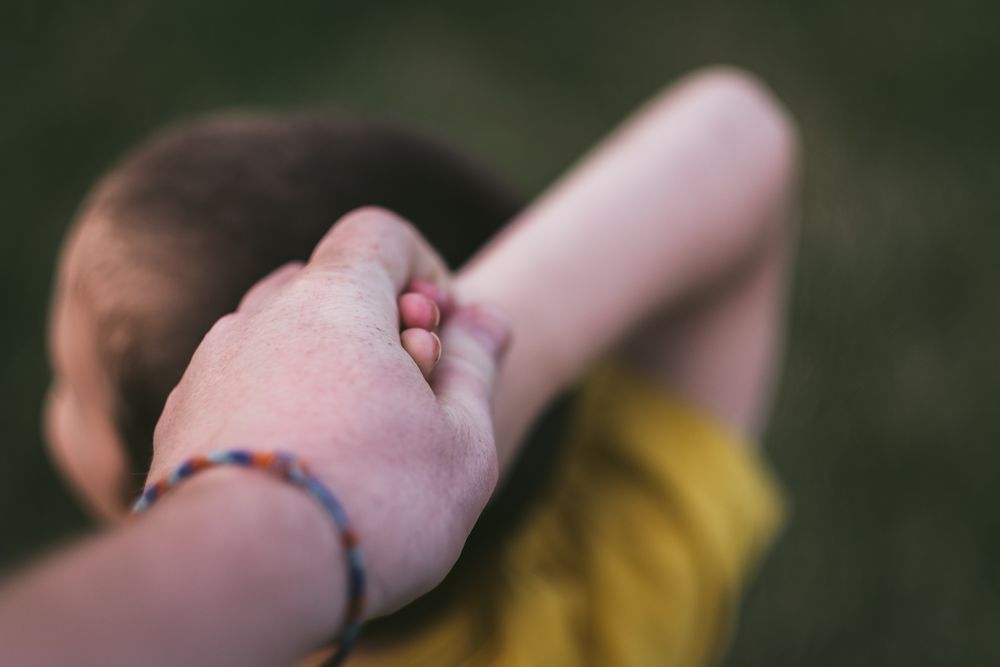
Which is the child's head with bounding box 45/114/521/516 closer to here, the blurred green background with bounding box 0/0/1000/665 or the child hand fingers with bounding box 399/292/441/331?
the child hand fingers with bounding box 399/292/441/331

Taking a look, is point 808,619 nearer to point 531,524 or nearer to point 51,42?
point 531,524

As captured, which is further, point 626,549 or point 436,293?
point 626,549

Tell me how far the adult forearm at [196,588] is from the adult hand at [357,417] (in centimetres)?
2

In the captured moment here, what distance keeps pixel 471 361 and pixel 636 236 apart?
314 mm

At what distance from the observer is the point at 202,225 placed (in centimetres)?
55

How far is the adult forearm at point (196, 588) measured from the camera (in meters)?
0.22

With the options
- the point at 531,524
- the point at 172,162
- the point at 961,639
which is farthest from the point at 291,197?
the point at 961,639

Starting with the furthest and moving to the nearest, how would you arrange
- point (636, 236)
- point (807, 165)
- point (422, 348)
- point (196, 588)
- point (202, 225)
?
1. point (807, 165)
2. point (636, 236)
3. point (202, 225)
4. point (422, 348)
5. point (196, 588)

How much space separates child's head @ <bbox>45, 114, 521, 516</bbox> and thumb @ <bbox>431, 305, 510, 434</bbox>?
0.13 metres

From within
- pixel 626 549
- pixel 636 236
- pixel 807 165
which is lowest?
pixel 626 549

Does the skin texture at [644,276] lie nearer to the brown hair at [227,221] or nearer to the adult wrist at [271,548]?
the brown hair at [227,221]

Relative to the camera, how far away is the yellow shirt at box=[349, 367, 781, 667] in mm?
671

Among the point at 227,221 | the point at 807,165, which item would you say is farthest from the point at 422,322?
the point at 807,165

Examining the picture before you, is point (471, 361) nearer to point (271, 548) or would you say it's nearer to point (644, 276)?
point (271, 548)
